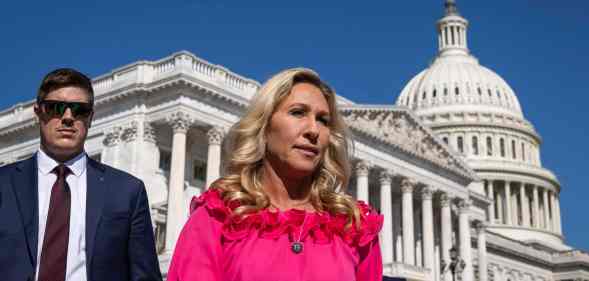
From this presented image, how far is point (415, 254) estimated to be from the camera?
69.4m

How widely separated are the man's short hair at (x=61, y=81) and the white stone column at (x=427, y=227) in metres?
60.8

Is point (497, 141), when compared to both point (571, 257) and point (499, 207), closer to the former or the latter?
point (499, 207)

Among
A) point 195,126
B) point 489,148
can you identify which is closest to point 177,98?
point 195,126

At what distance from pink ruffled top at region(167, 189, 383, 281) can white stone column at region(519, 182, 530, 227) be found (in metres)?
123

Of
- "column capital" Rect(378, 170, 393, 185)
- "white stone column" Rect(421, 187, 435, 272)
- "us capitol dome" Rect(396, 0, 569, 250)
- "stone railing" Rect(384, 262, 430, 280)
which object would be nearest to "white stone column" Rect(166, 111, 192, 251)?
"stone railing" Rect(384, 262, 430, 280)

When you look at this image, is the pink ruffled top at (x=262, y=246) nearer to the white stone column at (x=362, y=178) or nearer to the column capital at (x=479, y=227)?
the white stone column at (x=362, y=178)

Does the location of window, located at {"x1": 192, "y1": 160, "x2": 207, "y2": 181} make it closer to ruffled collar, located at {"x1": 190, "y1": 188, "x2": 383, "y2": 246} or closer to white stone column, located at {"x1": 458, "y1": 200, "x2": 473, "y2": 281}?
white stone column, located at {"x1": 458, "y1": 200, "x2": 473, "y2": 281}

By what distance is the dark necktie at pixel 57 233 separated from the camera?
20.2ft

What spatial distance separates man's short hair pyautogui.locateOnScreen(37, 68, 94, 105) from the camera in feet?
21.4

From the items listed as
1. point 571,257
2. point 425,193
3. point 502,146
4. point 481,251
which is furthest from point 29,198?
point 502,146

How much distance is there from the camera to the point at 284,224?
479 cm

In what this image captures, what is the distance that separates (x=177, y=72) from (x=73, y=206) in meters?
43.1

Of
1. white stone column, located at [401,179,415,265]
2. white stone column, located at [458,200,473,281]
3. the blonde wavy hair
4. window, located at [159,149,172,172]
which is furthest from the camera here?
white stone column, located at [458,200,473,281]

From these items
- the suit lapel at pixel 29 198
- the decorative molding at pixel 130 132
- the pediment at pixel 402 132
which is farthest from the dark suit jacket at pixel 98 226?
the pediment at pixel 402 132
